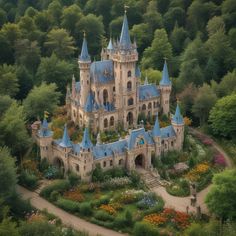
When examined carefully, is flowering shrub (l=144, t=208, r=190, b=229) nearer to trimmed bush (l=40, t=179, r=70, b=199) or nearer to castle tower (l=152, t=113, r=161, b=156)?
trimmed bush (l=40, t=179, r=70, b=199)

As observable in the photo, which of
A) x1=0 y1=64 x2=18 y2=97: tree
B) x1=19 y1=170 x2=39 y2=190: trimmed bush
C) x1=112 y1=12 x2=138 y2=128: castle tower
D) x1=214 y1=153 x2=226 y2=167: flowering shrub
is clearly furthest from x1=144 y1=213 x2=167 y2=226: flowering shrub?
x1=0 y1=64 x2=18 y2=97: tree

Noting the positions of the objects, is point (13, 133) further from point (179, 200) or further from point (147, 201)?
point (179, 200)

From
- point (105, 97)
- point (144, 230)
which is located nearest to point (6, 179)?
point (144, 230)

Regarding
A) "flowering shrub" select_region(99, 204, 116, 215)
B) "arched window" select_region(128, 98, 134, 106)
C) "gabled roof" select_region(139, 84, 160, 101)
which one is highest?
"gabled roof" select_region(139, 84, 160, 101)

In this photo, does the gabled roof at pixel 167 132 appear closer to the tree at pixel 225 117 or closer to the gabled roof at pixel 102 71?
the tree at pixel 225 117

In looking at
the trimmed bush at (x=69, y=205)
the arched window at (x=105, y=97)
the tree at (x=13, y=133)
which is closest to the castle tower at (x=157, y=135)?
→ the arched window at (x=105, y=97)

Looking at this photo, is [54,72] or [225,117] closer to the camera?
[225,117]
